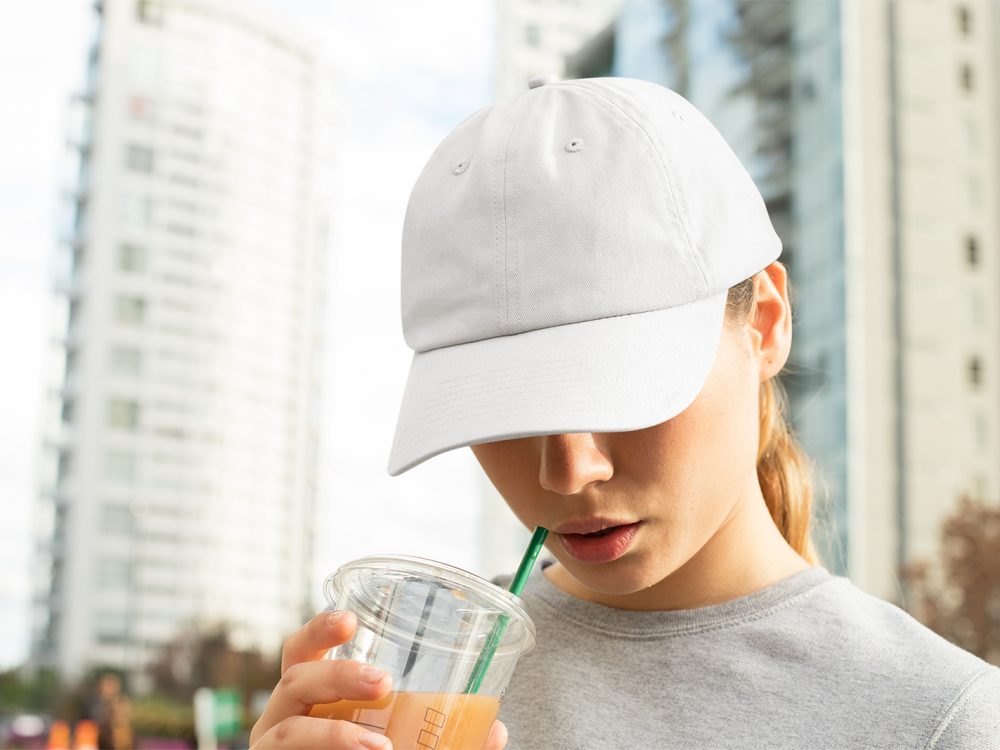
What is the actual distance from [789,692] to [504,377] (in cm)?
47

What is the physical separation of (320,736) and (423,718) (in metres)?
0.09

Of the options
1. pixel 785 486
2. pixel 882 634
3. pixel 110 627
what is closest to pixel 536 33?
pixel 110 627

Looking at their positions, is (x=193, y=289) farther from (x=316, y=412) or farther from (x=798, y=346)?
(x=798, y=346)

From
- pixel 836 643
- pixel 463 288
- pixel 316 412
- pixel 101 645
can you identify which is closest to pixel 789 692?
pixel 836 643

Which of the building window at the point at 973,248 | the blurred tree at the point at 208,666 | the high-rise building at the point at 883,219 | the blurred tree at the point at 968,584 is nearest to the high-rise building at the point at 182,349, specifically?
the blurred tree at the point at 208,666

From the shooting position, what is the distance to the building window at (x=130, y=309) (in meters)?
60.2

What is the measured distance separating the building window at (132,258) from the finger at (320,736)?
2469 inches

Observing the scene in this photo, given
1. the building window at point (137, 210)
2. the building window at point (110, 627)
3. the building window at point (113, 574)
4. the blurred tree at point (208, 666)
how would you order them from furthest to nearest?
the building window at point (137, 210)
the building window at point (113, 574)
the building window at point (110, 627)
the blurred tree at point (208, 666)

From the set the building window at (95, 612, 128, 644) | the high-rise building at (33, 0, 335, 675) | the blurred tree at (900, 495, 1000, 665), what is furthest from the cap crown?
the building window at (95, 612, 128, 644)

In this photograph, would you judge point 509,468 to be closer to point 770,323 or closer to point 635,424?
point 635,424

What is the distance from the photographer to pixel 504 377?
112 cm

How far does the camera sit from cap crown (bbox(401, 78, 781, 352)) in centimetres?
113

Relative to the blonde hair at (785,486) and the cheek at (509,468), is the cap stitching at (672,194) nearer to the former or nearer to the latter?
the cheek at (509,468)

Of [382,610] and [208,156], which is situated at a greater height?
[208,156]
